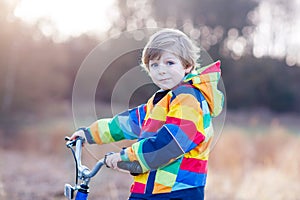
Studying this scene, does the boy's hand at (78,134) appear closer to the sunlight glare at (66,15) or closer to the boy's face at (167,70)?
the boy's face at (167,70)

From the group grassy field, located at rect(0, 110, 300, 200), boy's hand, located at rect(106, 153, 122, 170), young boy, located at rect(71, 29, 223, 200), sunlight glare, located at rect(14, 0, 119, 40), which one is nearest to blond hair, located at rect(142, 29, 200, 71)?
young boy, located at rect(71, 29, 223, 200)

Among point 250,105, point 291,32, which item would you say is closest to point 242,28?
point 291,32

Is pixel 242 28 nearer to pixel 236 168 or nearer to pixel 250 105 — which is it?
pixel 250 105

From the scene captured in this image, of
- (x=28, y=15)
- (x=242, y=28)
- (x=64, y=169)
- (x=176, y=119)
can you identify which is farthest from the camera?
(x=242, y=28)

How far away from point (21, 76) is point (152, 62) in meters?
12.5

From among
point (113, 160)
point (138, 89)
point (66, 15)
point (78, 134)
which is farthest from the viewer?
point (66, 15)

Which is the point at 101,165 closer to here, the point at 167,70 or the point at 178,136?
the point at 178,136

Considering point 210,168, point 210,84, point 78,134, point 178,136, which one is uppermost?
point 210,168

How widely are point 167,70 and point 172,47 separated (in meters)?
0.10

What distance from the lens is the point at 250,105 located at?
797 inches

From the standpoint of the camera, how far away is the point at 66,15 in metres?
10.1

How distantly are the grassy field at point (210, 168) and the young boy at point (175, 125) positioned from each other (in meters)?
1.66

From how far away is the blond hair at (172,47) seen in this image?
6.91ft

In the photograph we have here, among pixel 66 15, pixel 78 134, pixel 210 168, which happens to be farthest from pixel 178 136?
pixel 66 15
